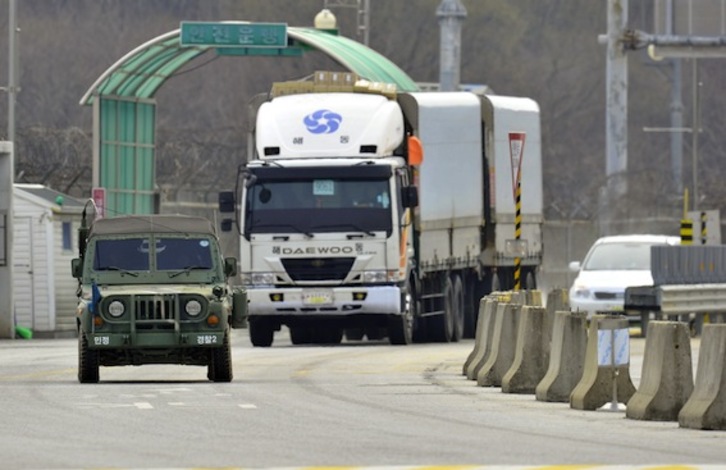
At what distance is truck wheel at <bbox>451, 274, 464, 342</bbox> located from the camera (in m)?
41.5

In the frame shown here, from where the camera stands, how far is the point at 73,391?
2398 centimetres

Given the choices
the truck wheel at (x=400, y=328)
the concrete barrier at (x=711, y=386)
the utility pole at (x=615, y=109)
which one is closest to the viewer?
the concrete barrier at (x=711, y=386)

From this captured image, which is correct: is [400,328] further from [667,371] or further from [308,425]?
[308,425]

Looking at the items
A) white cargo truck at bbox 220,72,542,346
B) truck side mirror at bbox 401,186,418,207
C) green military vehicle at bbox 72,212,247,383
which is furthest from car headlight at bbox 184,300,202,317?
truck side mirror at bbox 401,186,418,207

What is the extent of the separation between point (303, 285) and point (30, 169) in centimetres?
1722

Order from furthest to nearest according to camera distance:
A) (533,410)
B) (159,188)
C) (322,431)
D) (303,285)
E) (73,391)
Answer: (159,188), (303,285), (73,391), (533,410), (322,431)

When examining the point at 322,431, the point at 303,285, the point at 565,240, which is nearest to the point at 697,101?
the point at 565,240

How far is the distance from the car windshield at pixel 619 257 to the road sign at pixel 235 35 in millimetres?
9382

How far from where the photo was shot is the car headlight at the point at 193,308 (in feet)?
83.0

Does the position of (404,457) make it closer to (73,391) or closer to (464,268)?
(73,391)

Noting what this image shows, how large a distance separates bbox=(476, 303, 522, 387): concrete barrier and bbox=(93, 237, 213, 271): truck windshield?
120 inches

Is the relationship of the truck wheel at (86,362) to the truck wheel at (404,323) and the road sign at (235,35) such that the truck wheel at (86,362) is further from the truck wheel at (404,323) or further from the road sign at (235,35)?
the road sign at (235,35)

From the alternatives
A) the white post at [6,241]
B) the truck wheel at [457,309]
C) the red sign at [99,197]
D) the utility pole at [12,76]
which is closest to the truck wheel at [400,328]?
the truck wheel at [457,309]

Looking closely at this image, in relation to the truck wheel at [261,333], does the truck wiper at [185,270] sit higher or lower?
higher
